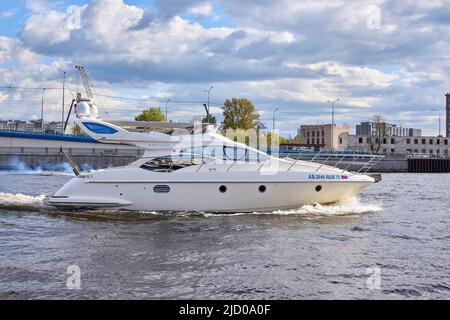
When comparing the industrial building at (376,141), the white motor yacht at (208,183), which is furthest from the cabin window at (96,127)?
the industrial building at (376,141)

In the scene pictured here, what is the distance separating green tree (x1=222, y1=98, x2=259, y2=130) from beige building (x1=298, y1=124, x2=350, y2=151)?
40.3m

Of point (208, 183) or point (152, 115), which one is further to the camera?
point (152, 115)

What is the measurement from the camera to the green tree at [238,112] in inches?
3981

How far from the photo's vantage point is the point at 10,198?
21.0 m

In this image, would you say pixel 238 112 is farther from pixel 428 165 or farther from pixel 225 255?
pixel 225 255

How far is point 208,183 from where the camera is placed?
17.4 m

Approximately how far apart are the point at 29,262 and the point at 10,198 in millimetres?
11048

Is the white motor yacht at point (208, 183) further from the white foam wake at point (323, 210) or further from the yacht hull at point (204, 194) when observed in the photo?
the white foam wake at point (323, 210)

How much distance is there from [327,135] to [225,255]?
466ft

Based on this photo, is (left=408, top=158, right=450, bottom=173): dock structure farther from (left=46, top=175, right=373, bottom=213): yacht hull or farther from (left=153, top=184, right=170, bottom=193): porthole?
(left=153, top=184, right=170, bottom=193): porthole

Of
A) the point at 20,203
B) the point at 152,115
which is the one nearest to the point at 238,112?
the point at 152,115

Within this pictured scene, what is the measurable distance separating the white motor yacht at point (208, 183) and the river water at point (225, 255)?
1.48ft
